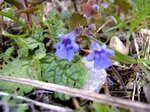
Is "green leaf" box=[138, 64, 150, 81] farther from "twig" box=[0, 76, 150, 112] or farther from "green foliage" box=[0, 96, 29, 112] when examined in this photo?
"green foliage" box=[0, 96, 29, 112]

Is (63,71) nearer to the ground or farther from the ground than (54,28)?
nearer to the ground

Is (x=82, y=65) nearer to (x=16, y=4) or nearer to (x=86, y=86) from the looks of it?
(x=86, y=86)

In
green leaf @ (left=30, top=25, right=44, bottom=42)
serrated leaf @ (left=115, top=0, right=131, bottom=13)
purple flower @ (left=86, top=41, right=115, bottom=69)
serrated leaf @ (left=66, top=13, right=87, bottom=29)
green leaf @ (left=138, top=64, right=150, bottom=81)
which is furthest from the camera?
serrated leaf @ (left=115, top=0, right=131, bottom=13)

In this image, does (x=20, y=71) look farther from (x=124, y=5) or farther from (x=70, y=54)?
(x=124, y=5)

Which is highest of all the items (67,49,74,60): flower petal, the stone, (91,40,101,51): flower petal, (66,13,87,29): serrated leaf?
(66,13,87,29): serrated leaf

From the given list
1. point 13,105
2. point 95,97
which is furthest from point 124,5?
point 13,105

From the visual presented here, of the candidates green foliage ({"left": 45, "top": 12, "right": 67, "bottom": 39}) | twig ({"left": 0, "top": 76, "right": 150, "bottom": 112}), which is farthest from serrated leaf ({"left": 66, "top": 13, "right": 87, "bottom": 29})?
twig ({"left": 0, "top": 76, "right": 150, "bottom": 112})

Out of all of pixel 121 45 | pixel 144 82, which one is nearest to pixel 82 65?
pixel 144 82
